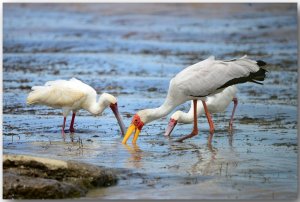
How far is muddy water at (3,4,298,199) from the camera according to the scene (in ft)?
20.5

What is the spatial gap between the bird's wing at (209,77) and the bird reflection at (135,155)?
68 centimetres

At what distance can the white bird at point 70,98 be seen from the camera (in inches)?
309

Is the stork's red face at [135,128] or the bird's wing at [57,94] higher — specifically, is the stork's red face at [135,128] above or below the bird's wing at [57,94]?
below

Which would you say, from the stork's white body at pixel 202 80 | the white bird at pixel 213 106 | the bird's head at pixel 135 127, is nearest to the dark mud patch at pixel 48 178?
the bird's head at pixel 135 127

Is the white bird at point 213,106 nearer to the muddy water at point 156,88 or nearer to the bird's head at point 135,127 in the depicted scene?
the muddy water at point 156,88

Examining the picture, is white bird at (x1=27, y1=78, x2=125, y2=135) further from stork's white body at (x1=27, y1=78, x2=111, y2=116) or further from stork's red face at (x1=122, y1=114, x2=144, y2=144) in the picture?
stork's red face at (x1=122, y1=114, x2=144, y2=144)

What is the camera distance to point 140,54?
445 inches

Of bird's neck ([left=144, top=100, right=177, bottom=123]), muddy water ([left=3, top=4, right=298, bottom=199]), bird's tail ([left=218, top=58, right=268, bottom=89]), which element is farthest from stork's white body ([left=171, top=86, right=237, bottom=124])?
bird's tail ([left=218, top=58, right=268, bottom=89])

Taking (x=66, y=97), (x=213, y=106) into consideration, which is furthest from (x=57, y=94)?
(x=213, y=106)

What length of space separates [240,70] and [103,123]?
5.36 ft

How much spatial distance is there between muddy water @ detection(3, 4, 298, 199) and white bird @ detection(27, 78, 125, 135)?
0.60 ft

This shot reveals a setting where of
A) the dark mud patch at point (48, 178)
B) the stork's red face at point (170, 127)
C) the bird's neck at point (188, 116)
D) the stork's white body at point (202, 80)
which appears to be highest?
the stork's white body at point (202, 80)

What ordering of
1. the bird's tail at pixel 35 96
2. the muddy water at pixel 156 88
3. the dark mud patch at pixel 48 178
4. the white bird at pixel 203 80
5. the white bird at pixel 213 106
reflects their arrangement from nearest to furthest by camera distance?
the dark mud patch at pixel 48 178 → the muddy water at pixel 156 88 → the white bird at pixel 203 80 → the bird's tail at pixel 35 96 → the white bird at pixel 213 106

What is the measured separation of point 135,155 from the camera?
22.4ft
